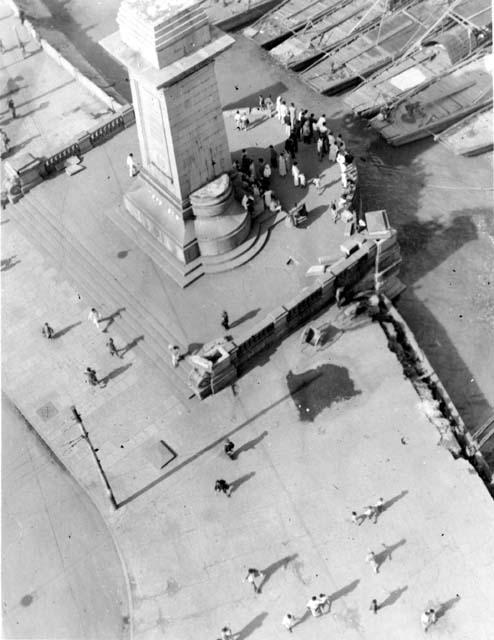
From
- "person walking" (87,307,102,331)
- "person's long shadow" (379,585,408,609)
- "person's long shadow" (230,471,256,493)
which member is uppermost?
"person walking" (87,307,102,331)

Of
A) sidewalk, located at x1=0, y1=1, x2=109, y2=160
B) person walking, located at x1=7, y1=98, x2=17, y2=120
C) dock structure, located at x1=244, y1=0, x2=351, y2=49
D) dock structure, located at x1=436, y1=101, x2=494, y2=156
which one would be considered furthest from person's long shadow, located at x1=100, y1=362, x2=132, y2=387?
dock structure, located at x1=244, y1=0, x2=351, y2=49

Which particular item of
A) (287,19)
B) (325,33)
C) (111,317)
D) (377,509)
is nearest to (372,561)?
(377,509)

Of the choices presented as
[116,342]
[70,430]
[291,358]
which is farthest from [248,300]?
[70,430]

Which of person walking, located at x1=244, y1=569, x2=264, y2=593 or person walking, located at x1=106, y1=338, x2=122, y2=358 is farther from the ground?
person walking, located at x1=106, y1=338, x2=122, y2=358

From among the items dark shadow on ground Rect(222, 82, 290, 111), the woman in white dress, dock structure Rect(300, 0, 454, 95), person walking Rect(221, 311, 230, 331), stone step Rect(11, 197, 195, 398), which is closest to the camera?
person walking Rect(221, 311, 230, 331)

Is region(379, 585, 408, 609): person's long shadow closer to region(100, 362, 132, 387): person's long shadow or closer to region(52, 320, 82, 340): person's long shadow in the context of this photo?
region(100, 362, 132, 387): person's long shadow

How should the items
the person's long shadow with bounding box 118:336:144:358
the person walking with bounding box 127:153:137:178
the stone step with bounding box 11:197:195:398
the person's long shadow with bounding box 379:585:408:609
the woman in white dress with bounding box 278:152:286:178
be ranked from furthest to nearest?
the person walking with bounding box 127:153:137:178 → the woman in white dress with bounding box 278:152:286:178 → the person's long shadow with bounding box 118:336:144:358 → the stone step with bounding box 11:197:195:398 → the person's long shadow with bounding box 379:585:408:609
